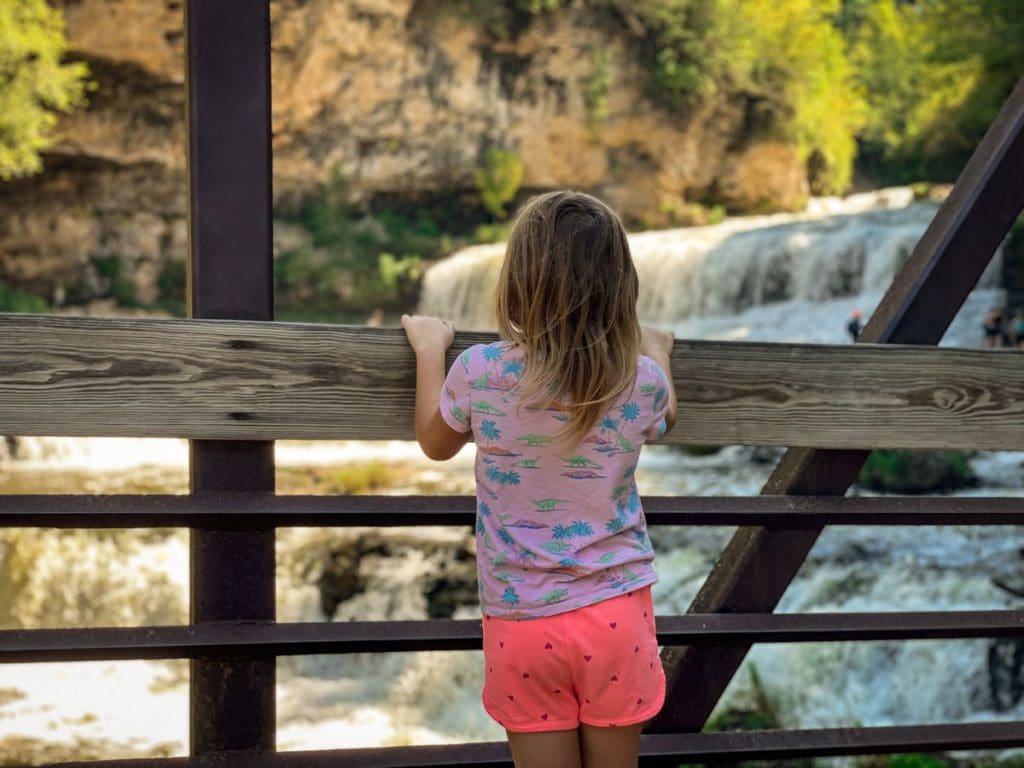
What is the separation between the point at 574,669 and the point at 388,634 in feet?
1.38

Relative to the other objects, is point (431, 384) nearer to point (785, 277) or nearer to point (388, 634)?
point (388, 634)

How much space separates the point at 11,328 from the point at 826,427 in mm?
1435

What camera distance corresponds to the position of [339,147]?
2466cm

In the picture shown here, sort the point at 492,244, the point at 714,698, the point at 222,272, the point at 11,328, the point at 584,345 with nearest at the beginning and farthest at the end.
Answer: the point at 584,345, the point at 11,328, the point at 222,272, the point at 714,698, the point at 492,244

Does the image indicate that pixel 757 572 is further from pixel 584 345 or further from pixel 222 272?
pixel 222 272

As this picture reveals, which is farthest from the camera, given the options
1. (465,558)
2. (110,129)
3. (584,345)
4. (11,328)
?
(110,129)

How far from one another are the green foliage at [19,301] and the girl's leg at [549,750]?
21208 millimetres

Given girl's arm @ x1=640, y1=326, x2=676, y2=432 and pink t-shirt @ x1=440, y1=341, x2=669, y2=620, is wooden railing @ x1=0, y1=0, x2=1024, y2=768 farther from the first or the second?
pink t-shirt @ x1=440, y1=341, x2=669, y2=620

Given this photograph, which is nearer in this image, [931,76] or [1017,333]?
[1017,333]

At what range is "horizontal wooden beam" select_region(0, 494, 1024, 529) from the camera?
186 cm

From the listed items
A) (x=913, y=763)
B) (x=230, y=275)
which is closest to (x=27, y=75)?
Result: (x=913, y=763)

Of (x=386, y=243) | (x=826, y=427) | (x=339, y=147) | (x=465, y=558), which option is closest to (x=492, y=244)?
(x=386, y=243)

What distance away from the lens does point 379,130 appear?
2511 cm

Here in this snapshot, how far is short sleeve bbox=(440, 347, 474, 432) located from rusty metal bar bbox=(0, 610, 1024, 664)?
0.43 metres
